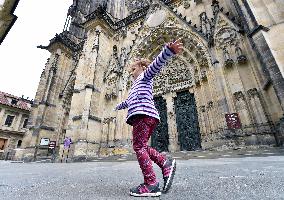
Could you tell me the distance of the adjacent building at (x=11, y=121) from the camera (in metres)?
25.4

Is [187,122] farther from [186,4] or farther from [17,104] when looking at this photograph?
[17,104]

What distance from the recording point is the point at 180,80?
11.6 metres

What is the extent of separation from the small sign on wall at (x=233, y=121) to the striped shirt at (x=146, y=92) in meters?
6.78

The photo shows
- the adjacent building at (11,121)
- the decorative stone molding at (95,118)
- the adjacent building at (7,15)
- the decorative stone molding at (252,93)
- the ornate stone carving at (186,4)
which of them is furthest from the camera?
the adjacent building at (11,121)

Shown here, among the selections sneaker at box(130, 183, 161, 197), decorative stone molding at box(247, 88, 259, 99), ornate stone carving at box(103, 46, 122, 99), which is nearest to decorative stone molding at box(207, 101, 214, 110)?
decorative stone molding at box(247, 88, 259, 99)

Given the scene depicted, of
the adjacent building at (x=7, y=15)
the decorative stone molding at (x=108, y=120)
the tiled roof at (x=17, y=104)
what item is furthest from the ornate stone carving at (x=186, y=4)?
the tiled roof at (x=17, y=104)

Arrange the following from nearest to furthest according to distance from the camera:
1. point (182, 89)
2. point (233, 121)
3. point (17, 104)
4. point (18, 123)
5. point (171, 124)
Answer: point (233, 121), point (171, 124), point (182, 89), point (18, 123), point (17, 104)

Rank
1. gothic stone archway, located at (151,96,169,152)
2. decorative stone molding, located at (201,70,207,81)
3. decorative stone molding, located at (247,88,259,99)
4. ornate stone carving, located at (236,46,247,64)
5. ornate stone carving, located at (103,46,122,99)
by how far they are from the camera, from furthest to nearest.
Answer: ornate stone carving, located at (103,46,122,99)
gothic stone archway, located at (151,96,169,152)
decorative stone molding, located at (201,70,207,81)
ornate stone carving, located at (236,46,247,64)
decorative stone molding, located at (247,88,259,99)

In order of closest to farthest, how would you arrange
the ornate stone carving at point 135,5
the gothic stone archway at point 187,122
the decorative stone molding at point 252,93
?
1. the decorative stone molding at point 252,93
2. the gothic stone archway at point 187,122
3. the ornate stone carving at point 135,5

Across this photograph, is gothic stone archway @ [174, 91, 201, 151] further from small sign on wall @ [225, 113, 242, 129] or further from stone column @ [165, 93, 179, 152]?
small sign on wall @ [225, 113, 242, 129]

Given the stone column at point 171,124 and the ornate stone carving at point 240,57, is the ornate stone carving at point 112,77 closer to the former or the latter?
the stone column at point 171,124

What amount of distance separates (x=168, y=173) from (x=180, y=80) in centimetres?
1027

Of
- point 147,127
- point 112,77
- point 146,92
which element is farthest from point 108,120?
point 147,127

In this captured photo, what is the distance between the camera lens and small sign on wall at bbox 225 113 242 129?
7.64 meters
